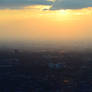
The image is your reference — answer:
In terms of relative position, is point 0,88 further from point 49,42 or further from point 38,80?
point 49,42

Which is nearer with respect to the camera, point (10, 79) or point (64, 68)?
point (10, 79)

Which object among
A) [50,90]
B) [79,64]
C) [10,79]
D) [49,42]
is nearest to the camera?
[50,90]

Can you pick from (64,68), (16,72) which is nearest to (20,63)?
(16,72)

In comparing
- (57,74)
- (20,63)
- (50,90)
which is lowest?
(50,90)

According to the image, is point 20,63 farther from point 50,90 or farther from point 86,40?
point 86,40

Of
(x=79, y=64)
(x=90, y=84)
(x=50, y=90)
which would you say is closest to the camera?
(x=50, y=90)

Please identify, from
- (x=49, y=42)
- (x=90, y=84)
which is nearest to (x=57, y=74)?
(x=90, y=84)

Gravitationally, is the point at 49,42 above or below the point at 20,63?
above

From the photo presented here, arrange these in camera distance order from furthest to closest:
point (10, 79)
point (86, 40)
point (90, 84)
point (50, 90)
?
point (86, 40) < point (10, 79) < point (90, 84) < point (50, 90)

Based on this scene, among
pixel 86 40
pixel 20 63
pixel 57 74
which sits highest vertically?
pixel 86 40
